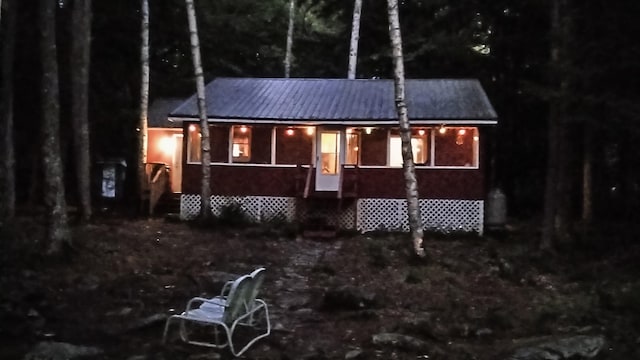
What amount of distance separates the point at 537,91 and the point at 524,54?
11276mm

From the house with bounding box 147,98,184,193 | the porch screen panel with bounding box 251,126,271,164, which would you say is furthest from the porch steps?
the porch screen panel with bounding box 251,126,271,164

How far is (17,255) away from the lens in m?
11.0

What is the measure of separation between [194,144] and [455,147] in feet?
23.8

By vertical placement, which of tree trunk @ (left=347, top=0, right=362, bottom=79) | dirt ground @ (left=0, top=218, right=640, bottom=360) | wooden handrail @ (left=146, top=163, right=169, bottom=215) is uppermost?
tree trunk @ (left=347, top=0, right=362, bottom=79)

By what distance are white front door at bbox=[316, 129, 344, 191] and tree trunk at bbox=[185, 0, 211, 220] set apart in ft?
10.1

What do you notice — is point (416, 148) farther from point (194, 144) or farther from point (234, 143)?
point (194, 144)

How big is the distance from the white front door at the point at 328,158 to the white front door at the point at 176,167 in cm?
555

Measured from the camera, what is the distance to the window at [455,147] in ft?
65.8

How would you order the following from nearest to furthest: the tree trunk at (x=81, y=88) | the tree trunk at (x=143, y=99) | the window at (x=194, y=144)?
the tree trunk at (x=81, y=88) < the window at (x=194, y=144) < the tree trunk at (x=143, y=99)

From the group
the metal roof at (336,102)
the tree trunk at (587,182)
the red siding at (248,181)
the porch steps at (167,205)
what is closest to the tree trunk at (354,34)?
the metal roof at (336,102)

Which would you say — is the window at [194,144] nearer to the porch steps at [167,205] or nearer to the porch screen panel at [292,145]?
the porch steps at [167,205]

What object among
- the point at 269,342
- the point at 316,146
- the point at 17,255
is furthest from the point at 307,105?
the point at 269,342

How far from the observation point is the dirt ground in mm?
7926

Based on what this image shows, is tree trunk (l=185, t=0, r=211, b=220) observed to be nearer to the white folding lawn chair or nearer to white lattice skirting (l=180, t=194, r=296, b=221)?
white lattice skirting (l=180, t=194, r=296, b=221)
